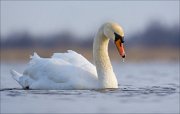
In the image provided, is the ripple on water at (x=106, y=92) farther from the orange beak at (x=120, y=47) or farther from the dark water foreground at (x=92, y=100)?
the orange beak at (x=120, y=47)

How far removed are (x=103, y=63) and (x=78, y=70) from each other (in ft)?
2.02

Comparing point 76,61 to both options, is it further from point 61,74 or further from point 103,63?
point 61,74

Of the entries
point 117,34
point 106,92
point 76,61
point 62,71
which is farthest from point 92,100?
point 76,61

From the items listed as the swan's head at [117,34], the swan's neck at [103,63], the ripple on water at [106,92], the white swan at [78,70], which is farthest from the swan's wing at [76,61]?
the swan's head at [117,34]

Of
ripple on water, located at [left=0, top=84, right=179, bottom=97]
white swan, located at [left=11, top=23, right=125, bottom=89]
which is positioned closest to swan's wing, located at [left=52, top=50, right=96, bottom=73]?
white swan, located at [left=11, top=23, right=125, bottom=89]

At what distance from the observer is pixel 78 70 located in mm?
15055

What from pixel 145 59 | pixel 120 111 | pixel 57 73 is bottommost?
pixel 120 111

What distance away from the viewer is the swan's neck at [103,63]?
15000 mm

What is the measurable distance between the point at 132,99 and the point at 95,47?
83.3 inches

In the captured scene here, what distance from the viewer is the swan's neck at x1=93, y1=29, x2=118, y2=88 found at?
15000 mm

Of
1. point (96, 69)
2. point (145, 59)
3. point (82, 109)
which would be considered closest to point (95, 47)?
point (96, 69)

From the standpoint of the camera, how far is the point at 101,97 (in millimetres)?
13945

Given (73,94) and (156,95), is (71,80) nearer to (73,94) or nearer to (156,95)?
(73,94)

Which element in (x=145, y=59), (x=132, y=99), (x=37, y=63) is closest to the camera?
(x=132, y=99)
